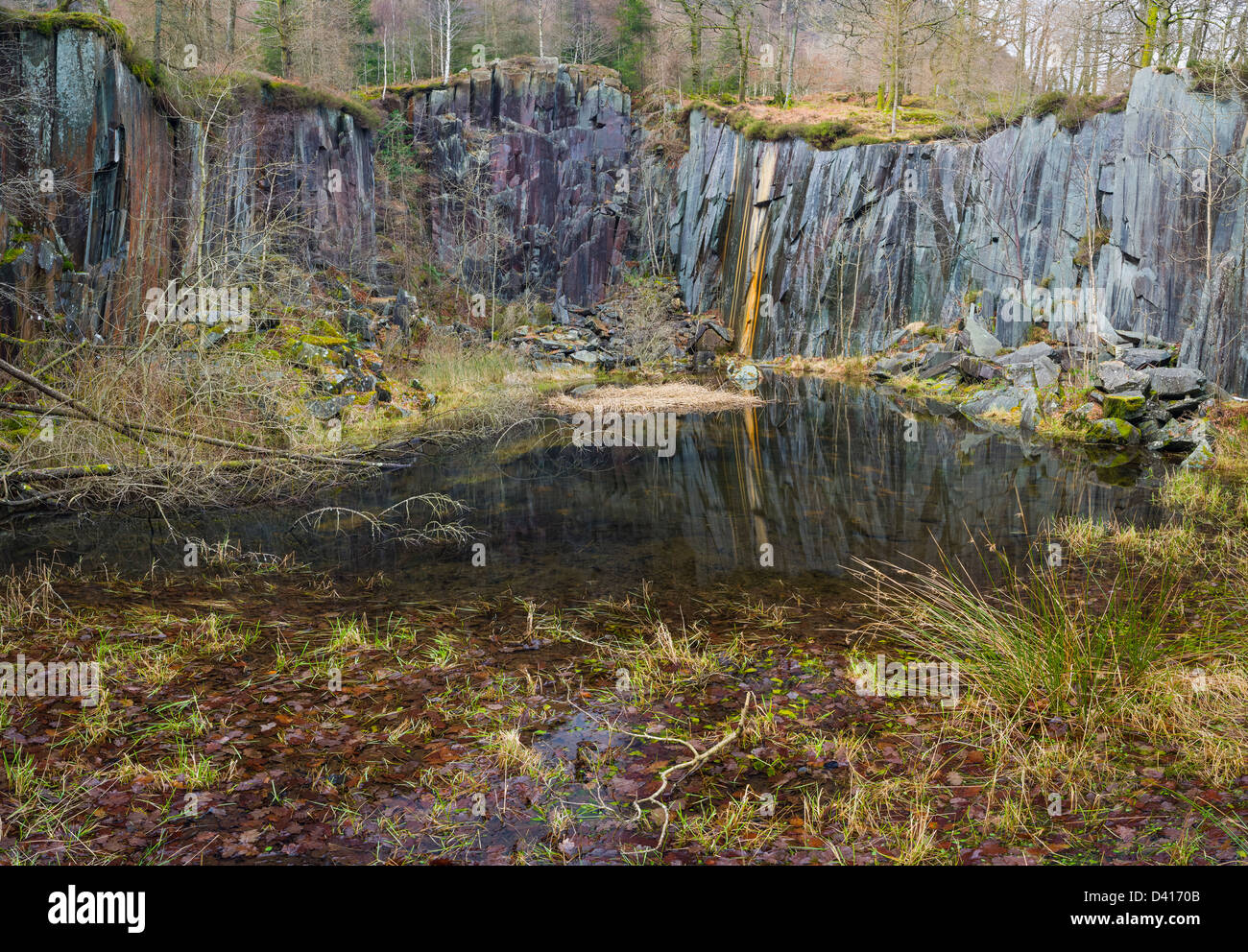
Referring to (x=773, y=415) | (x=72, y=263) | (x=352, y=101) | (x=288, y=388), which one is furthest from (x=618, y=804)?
(x=352, y=101)

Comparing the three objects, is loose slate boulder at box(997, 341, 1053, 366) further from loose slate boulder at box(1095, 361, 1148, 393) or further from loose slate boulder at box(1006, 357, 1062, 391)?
loose slate boulder at box(1095, 361, 1148, 393)

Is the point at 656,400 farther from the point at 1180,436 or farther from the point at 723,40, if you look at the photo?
the point at 723,40

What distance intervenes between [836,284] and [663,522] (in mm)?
24310

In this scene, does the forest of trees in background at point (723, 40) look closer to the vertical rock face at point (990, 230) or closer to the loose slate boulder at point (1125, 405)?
the vertical rock face at point (990, 230)

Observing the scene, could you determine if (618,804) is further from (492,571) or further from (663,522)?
(663,522)

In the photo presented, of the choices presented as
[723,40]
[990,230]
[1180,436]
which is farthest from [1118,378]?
[723,40]

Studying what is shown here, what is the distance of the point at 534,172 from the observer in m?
38.3

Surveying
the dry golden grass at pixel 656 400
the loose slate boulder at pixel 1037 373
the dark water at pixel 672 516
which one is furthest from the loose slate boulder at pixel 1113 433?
the dry golden grass at pixel 656 400

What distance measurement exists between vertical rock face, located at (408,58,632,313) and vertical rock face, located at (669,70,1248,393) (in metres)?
4.04

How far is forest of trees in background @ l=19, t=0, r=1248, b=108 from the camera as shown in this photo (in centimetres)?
2177

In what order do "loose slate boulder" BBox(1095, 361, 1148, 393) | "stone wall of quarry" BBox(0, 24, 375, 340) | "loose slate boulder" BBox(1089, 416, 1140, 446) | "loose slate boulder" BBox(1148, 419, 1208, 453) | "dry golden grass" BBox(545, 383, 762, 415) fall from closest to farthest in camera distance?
"stone wall of quarry" BBox(0, 24, 375, 340) → "loose slate boulder" BBox(1148, 419, 1208, 453) → "loose slate boulder" BBox(1089, 416, 1140, 446) → "loose slate boulder" BBox(1095, 361, 1148, 393) → "dry golden grass" BBox(545, 383, 762, 415)

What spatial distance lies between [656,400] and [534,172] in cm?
2077

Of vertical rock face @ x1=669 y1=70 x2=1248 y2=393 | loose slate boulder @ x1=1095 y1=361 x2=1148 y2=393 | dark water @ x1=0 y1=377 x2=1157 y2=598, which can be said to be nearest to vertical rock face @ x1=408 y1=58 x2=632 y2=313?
vertical rock face @ x1=669 y1=70 x2=1248 y2=393

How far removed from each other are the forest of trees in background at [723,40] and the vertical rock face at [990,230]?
7.19 feet
